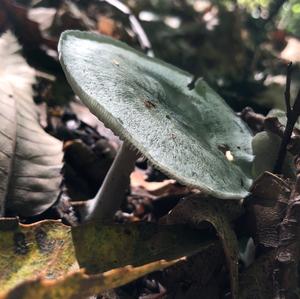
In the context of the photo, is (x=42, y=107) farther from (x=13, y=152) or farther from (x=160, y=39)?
(x=160, y=39)

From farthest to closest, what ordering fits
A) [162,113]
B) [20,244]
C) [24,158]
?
[24,158] < [162,113] < [20,244]

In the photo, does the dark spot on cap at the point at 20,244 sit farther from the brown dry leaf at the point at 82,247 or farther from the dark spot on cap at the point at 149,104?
the dark spot on cap at the point at 149,104

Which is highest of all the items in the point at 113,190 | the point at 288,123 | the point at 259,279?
the point at 288,123

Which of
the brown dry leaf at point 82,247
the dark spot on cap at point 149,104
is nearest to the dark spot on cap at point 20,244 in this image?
the brown dry leaf at point 82,247

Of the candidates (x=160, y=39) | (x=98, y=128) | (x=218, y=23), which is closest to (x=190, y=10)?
(x=218, y=23)

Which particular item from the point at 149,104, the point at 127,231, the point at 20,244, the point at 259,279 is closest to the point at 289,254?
the point at 259,279

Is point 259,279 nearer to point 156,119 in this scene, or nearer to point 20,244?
point 156,119

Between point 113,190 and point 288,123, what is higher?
point 288,123
